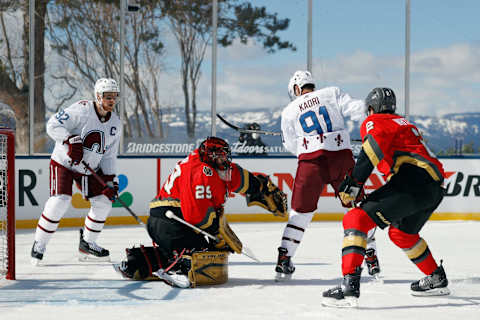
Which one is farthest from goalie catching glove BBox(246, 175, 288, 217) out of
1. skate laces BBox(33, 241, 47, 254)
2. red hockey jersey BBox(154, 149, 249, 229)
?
skate laces BBox(33, 241, 47, 254)

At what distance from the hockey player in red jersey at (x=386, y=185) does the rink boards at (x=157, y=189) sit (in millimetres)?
4473

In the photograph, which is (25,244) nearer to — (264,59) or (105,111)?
(105,111)

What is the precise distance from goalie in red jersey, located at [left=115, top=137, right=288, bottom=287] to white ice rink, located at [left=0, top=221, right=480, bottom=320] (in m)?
0.09

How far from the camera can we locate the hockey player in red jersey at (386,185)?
324 cm

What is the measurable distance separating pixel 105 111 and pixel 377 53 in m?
5.71

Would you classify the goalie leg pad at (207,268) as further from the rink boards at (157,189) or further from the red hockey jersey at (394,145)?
the rink boards at (157,189)

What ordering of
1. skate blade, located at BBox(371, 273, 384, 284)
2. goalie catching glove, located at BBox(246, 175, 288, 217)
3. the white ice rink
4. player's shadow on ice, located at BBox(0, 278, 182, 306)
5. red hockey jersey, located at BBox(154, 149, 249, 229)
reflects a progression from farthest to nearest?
goalie catching glove, located at BBox(246, 175, 288, 217)
skate blade, located at BBox(371, 273, 384, 284)
red hockey jersey, located at BBox(154, 149, 249, 229)
player's shadow on ice, located at BBox(0, 278, 182, 306)
the white ice rink

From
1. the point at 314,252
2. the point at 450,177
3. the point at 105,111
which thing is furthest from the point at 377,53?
the point at 105,111

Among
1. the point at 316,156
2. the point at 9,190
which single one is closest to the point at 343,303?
the point at 316,156

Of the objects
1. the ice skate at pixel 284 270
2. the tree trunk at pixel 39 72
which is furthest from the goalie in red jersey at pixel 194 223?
the tree trunk at pixel 39 72

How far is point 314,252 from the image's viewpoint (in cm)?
548

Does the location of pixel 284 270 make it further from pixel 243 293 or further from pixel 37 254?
pixel 37 254

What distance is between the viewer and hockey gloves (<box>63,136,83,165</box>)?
15.3ft

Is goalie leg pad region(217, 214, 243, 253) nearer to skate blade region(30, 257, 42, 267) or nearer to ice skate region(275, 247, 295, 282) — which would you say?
ice skate region(275, 247, 295, 282)
